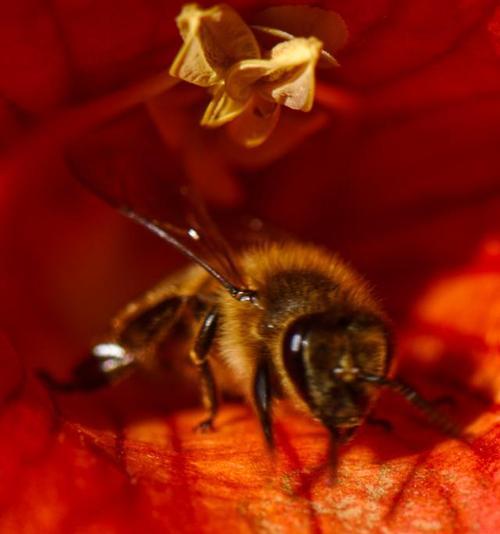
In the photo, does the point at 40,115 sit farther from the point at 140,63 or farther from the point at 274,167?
the point at 274,167

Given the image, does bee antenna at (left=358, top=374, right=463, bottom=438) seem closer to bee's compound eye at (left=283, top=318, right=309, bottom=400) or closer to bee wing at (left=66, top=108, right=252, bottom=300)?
bee's compound eye at (left=283, top=318, right=309, bottom=400)

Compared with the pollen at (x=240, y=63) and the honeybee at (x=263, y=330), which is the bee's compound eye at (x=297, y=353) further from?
the pollen at (x=240, y=63)

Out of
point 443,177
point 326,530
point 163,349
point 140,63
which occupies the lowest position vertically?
point 326,530

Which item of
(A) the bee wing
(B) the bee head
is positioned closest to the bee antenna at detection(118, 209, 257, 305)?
(A) the bee wing

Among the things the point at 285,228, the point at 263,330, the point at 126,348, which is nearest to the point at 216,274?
the point at 263,330

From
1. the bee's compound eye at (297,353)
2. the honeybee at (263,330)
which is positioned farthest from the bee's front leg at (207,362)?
the bee's compound eye at (297,353)

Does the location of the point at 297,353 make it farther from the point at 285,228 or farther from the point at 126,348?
the point at 285,228

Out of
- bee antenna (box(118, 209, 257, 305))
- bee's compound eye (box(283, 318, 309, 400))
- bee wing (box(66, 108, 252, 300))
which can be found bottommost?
bee's compound eye (box(283, 318, 309, 400))

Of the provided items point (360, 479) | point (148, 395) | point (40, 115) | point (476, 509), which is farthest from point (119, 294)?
point (476, 509)
